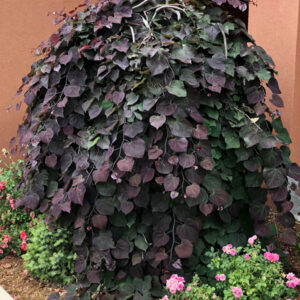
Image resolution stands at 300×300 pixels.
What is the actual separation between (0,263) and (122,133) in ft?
4.07

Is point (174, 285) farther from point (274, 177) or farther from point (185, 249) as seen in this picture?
point (274, 177)

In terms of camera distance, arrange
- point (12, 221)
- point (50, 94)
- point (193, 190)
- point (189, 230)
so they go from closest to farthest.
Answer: point (193, 190)
point (189, 230)
point (50, 94)
point (12, 221)

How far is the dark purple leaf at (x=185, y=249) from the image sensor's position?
206 cm

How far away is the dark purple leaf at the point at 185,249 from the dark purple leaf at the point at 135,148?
1.50 ft

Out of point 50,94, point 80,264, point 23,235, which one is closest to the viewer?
point 80,264

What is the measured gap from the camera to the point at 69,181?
7.45 feet

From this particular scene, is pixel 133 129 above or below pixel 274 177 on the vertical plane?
above

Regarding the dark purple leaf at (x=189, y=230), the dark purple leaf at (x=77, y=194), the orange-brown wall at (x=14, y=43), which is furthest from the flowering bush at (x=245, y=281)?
the orange-brown wall at (x=14, y=43)

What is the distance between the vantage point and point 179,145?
2.00 metres

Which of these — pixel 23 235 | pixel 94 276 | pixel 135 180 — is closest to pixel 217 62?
pixel 135 180

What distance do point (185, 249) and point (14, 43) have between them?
2643mm

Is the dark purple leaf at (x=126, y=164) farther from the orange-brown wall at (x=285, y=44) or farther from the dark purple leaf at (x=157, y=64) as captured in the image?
the orange-brown wall at (x=285, y=44)

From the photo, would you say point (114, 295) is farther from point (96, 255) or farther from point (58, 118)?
point (58, 118)

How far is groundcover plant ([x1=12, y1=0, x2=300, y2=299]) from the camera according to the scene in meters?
2.06
